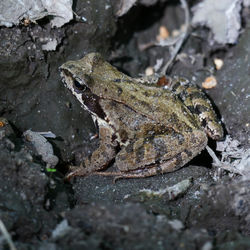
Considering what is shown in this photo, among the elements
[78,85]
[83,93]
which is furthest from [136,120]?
[78,85]

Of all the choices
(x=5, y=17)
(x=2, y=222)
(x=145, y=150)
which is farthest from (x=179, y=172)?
(x=5, y=17)

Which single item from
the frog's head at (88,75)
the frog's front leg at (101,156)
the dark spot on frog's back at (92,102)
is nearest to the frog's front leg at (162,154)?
the frog's front leg at (101,156)

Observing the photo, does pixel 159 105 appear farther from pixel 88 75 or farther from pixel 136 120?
pixel 88 75

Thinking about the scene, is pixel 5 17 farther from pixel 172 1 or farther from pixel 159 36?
pixel 172 1

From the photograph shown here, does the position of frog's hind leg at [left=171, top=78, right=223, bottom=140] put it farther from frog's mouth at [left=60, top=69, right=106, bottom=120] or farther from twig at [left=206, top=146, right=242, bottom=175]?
frog's mouth at [left=60, top=69, right=106, bottom=120]

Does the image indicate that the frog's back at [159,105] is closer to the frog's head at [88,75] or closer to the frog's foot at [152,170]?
the frog's head at [88,75]

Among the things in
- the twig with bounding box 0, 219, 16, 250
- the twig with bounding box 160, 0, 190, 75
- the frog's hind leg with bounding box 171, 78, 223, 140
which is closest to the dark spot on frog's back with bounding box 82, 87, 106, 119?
the frog's hind leg with bounding box 171, 78, 223, 140
